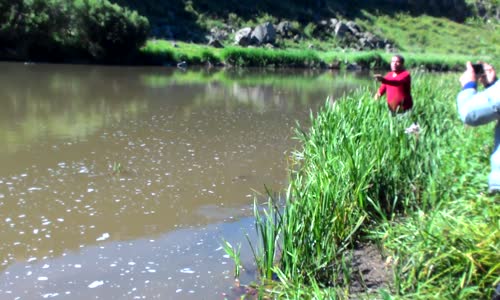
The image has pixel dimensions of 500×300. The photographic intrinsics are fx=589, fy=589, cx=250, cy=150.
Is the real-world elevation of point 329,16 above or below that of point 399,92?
above

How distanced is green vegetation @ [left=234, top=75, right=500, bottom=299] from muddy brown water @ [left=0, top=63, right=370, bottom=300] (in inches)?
35.9

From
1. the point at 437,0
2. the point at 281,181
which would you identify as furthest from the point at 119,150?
the point at 437,0

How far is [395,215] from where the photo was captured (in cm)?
616

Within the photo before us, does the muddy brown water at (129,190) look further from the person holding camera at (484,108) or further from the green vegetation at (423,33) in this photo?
the green vegetation at (423,33)

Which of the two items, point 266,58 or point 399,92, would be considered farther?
point 266,58

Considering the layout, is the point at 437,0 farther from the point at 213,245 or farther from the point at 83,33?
the point at 213,245

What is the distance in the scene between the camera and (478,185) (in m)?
4.98

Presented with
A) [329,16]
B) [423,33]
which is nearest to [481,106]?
[329,16]

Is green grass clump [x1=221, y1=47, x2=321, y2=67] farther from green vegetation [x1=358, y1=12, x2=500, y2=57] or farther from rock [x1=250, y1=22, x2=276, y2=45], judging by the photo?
green vegetation [x1=358, y1=12, x2=500, y2=57]

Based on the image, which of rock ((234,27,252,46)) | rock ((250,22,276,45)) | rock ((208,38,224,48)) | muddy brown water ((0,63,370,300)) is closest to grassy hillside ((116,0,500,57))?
rock ((234,27,252,46))

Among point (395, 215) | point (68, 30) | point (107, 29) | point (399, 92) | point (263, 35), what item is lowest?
point (395, 215)

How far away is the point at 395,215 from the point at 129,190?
4354 mm

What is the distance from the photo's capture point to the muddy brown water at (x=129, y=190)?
5901 millimetres

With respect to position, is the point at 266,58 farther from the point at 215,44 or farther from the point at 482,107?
the point at 482,107
